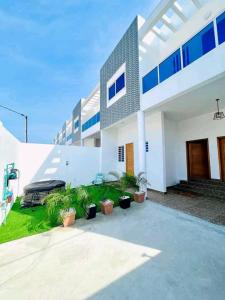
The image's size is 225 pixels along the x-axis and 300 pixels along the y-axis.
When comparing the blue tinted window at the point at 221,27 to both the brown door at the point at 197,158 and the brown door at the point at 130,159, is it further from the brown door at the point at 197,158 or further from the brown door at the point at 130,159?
the brown door at the point at 130,159

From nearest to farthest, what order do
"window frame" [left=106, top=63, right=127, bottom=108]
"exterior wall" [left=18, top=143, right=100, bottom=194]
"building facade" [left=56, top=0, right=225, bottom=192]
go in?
"building facade" [left=56, top=0, right=225, bottom=192] < "exterior wall" [left=18, top=143, right=100, bottom=194] < "window frame" [left=106, top=63, right=127, bottom=108]

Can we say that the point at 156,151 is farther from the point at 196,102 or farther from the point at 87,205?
the point at 87,205

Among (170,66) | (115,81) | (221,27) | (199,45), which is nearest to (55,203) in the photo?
(170,66)

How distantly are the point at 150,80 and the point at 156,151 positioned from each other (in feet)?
11.5

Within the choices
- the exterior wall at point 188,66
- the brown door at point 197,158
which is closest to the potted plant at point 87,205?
the exterior wall at point 188,66

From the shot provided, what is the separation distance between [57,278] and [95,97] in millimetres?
→ 13490

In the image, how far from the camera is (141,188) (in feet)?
21.3

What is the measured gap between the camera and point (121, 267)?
7.82 feet

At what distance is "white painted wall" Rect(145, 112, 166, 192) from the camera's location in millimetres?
7140

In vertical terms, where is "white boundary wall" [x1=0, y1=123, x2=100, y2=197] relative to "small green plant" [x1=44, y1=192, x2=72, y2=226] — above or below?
above

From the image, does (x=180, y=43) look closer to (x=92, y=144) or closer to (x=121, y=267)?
(x=121, y=267)

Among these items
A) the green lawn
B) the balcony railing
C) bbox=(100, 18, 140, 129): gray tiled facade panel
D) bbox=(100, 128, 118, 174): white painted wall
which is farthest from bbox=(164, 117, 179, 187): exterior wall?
bbox=(100, 128, 118, 174): white painted wall

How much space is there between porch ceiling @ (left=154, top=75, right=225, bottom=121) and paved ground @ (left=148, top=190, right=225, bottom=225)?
4.12 m

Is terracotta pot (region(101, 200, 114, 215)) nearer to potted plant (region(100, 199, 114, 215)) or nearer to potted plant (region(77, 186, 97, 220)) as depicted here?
potted plant (region(100, 199, 114, 215))
